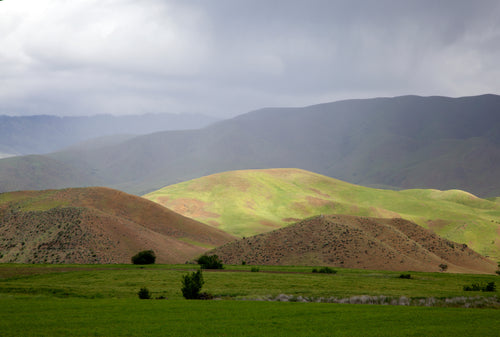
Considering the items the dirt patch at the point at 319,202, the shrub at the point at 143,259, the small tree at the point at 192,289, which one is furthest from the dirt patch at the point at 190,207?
the small tree at the point at 192,289

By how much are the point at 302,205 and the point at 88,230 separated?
9148 cm

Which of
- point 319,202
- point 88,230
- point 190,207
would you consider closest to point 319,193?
point 319,202

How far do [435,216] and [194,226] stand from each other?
74574 millimetres

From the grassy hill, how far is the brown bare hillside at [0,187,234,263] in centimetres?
2592

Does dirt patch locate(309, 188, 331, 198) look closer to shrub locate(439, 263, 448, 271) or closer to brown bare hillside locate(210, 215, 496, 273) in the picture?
brown bare hillside locate(210, 215, 496, 273)

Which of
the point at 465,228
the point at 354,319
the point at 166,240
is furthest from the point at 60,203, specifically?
the point at 465,228

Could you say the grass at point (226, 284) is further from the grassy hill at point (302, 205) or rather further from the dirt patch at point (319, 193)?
the dirt patch at point (319, 193)

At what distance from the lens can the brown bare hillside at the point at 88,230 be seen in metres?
58.1

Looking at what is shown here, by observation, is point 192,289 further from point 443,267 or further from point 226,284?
point 443,267

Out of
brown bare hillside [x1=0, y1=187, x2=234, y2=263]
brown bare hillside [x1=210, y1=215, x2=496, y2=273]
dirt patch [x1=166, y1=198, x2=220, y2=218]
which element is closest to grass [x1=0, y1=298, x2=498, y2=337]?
brown bare hillside [x1=210, y1=215, x2=496, y2=273]

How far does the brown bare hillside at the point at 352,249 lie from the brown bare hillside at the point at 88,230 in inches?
593

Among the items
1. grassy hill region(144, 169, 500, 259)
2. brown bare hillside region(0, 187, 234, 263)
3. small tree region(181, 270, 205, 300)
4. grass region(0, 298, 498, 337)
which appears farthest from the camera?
grassy hill region(144, 169, 500, 259)

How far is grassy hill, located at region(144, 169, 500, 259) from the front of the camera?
108188mm

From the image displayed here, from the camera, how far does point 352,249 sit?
54.7 metres
